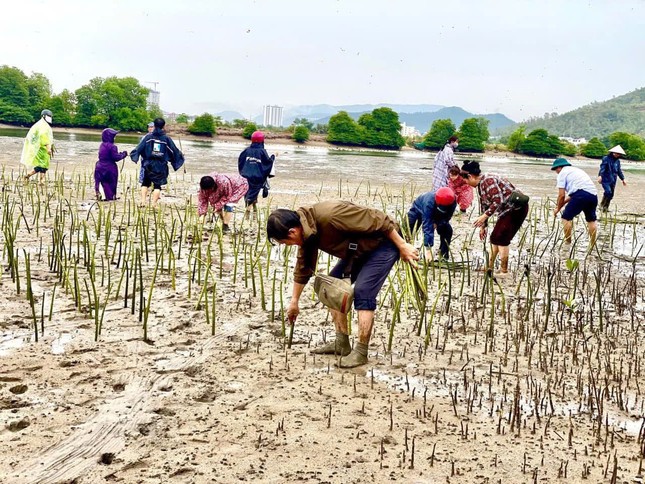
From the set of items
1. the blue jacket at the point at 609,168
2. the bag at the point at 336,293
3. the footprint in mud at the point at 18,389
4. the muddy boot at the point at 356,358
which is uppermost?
the blue jacket at the point at 609,168

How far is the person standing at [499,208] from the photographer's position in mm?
7125

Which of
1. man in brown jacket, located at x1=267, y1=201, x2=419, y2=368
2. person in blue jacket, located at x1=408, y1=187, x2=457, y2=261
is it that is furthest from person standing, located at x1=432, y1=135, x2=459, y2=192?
man in brown jacket, located at x1=267, y1=201, x2=419, y2=368

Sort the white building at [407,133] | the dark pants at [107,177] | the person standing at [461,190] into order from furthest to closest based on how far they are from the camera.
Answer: the white building at [407,133] → the dark pants at [107,177] → the person standing at [461,190]

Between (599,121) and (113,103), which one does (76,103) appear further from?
(599,121)

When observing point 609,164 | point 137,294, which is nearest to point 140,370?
point 137,294

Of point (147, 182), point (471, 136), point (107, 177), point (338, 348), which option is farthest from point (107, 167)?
point (471, 136)

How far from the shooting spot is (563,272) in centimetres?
758

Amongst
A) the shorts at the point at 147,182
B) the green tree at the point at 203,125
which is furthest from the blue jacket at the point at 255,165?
the green tree at the point at 203,125

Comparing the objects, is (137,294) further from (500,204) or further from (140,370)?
(500,204)

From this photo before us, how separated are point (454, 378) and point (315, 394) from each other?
3.42ft

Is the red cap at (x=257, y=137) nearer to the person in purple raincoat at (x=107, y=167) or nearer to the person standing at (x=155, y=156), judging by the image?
the person standing at (x=155, y=156)

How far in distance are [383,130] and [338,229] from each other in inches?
2520

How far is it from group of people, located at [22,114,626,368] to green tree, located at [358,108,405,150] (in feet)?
173

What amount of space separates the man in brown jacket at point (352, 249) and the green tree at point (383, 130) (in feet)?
204
